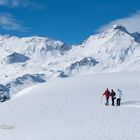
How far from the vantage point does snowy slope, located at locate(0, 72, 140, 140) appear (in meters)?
28.0

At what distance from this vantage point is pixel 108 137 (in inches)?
1030

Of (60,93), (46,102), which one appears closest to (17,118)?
(46,102)

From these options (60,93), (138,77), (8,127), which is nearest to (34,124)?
(8,127)

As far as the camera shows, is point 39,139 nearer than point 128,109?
Yes

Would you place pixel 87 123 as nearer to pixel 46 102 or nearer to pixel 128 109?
pixel 128 109

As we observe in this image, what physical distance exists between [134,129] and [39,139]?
224 inches

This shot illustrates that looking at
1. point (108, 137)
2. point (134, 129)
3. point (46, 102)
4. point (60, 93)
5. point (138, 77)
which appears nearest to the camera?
point (108, 137)

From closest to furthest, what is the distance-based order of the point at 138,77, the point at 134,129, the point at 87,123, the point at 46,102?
1. the point at 134,129
2. the point at 87,123
3. the point at 46,102
4. the point at 138,77

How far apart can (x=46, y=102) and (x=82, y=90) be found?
879 cm

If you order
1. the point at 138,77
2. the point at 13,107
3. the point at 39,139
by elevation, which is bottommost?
the point at 39,139

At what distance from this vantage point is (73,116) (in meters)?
34.7

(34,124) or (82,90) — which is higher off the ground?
(82,90)

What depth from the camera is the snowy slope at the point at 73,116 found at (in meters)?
28.0

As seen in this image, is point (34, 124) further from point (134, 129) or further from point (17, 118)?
point (134, 129)
